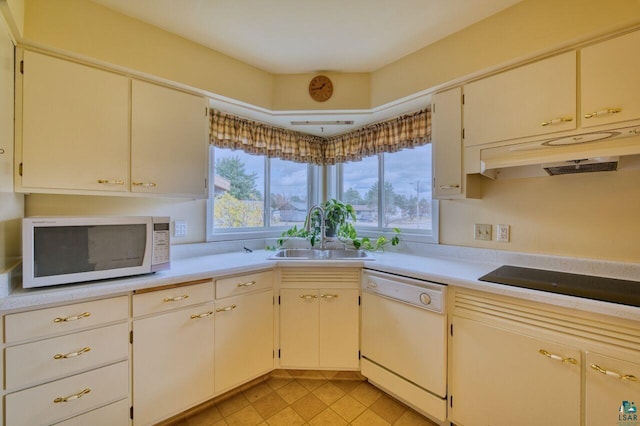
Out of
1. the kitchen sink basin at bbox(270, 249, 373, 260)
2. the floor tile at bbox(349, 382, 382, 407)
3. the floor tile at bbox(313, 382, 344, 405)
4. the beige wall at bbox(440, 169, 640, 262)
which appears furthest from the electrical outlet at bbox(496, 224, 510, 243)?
the floor tile at bbox(313, 382, 344, 405)

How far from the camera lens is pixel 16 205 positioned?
1.30 metres

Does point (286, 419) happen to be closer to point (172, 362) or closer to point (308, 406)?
point (308, 406)

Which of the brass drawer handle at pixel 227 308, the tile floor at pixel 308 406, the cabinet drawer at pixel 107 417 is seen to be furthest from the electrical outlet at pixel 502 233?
the cabinet drawer at pixel 107 417

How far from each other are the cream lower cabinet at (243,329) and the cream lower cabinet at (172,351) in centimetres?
5

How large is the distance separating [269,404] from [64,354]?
1.13 meters

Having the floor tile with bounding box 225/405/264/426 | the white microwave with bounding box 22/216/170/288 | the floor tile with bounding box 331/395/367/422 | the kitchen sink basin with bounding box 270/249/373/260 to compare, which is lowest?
the floor tile with bounding box 331/395/367/422

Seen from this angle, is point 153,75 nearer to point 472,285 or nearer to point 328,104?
point 328,104

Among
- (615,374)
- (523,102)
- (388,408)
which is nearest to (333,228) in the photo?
(388,408)

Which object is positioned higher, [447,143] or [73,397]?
[447,143]

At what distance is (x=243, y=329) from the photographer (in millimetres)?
1651

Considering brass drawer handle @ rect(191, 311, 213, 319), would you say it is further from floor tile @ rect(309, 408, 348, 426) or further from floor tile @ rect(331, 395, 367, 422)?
floor tile @ rect(331, 395, 367, 422)

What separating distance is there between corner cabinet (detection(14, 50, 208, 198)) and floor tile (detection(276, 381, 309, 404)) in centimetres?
147

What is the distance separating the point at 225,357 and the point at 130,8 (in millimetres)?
2110

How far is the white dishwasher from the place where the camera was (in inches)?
55.1
